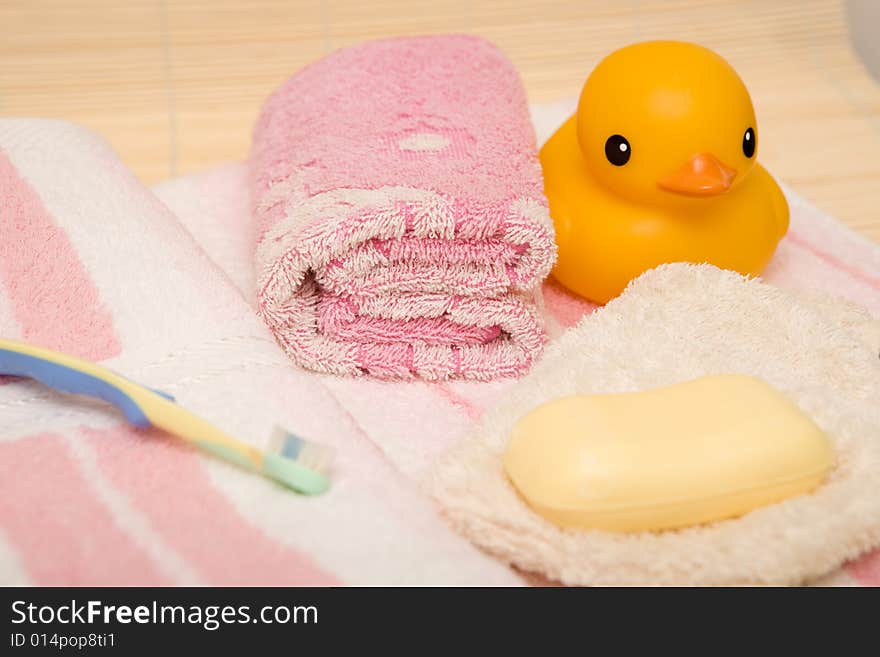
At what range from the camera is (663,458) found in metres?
0.66

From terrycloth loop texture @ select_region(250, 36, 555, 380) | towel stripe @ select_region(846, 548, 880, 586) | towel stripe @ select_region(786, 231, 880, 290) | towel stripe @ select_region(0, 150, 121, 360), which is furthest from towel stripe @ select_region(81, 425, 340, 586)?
towel stripe @ select_region(786, 231, 880, 290)

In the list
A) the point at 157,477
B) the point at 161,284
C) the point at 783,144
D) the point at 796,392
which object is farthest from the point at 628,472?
the point at 783,144

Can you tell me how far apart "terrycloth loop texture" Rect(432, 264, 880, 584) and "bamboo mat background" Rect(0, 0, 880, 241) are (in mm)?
525

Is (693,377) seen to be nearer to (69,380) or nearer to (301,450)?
(301,450)

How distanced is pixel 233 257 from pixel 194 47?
1.91 ft

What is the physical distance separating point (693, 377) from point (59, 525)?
0.47 m

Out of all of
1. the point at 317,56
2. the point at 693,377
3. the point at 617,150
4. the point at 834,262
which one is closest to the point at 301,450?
the point at 693,377

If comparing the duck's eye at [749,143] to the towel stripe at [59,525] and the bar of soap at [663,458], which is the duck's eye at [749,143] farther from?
the towel stripe at [59,525]

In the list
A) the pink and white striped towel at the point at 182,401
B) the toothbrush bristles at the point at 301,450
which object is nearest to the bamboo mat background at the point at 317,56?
the pink and white striped towel at the point at 182,401

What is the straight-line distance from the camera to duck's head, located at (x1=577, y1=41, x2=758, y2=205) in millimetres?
899

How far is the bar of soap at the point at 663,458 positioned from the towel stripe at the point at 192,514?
16cm

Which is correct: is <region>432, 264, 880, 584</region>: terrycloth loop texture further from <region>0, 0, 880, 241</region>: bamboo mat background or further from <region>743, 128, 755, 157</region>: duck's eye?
<region>0, 0, 880, 241</region>: bamboo mat background

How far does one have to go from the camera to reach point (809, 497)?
2.23 feet

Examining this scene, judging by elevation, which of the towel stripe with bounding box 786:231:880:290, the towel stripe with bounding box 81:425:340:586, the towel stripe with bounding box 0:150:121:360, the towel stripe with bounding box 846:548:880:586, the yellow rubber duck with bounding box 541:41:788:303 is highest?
the yellow rubber duck with bounding box 541:41:788:303
